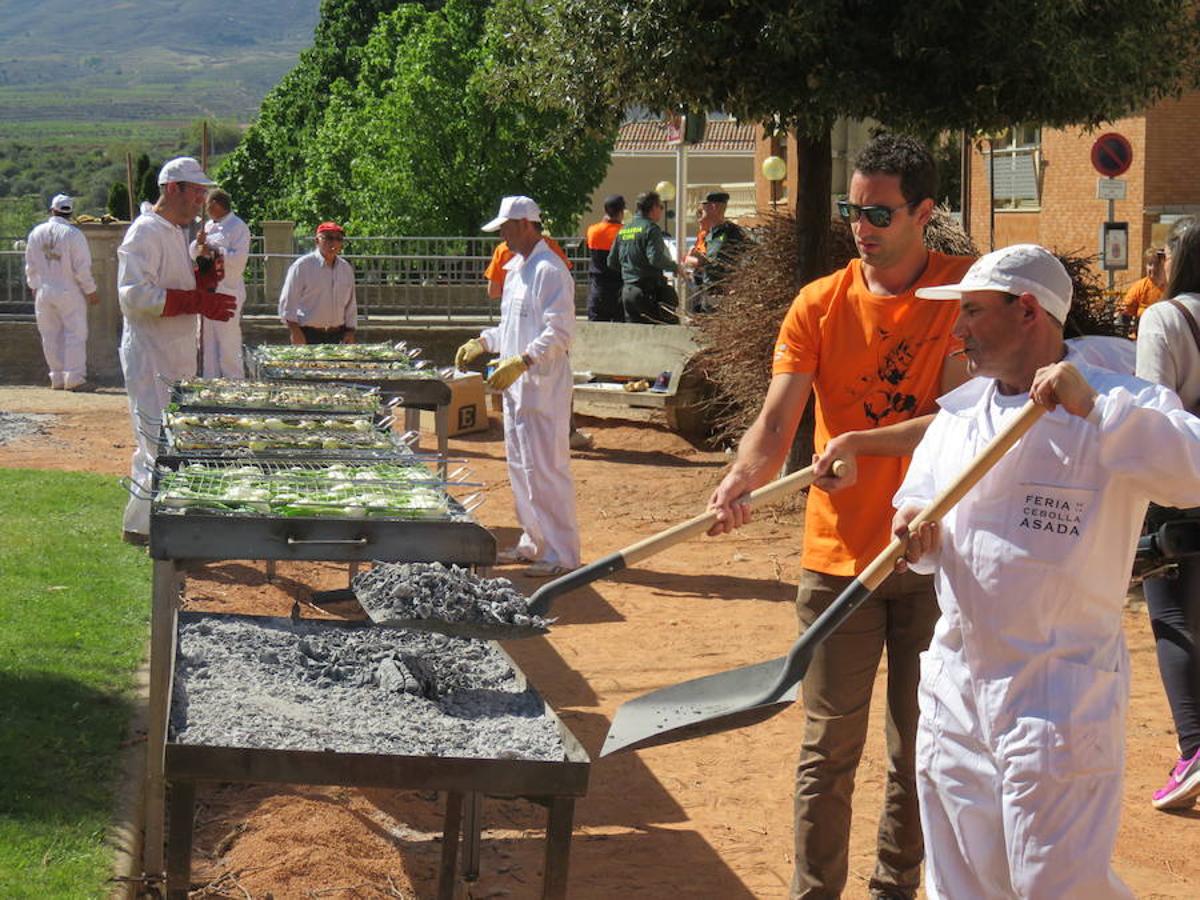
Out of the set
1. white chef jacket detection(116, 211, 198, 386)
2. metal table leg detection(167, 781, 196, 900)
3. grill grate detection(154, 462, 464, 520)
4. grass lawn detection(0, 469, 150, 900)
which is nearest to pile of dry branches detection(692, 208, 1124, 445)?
white chef jacket detection(116, 211, 198, 386)

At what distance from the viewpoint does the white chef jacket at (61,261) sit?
870 inches

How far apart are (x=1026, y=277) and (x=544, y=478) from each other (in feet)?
23.4

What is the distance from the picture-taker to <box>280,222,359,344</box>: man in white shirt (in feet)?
49.2

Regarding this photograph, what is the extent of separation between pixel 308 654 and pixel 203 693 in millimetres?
533

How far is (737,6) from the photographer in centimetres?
1176

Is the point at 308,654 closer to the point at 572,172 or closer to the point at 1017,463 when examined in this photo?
the point at 1017,463

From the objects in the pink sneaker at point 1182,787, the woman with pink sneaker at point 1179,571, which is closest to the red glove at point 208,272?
the woman with pink sneaker at point 1179,571

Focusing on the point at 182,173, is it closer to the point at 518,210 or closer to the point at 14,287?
the point at 518,210

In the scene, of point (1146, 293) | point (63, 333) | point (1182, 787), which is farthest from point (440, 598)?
point (63, 333)

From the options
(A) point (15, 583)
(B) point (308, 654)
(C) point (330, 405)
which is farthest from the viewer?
(A) point (15, 583)

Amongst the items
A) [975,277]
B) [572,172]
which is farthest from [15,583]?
[572,172]

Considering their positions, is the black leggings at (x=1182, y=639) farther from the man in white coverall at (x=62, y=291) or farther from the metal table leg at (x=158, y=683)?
the man in white coverall at (x=62, y=291)

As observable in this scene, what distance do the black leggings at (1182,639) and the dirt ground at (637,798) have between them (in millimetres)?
360

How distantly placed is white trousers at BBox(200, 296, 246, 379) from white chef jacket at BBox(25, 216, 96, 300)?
28.1 feet
